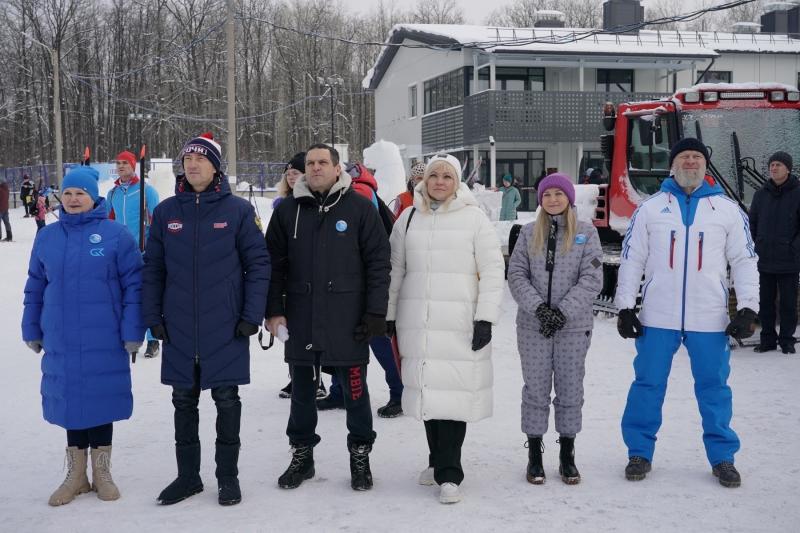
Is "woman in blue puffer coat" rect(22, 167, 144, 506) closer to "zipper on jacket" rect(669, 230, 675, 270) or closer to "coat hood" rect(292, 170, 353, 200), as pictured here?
"coat hood" rect(292, 170, 353, 200)

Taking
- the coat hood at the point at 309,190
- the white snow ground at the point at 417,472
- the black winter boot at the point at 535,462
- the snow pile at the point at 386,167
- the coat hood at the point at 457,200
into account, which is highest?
the snow pile at the point at 386,167

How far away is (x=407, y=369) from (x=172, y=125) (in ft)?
178

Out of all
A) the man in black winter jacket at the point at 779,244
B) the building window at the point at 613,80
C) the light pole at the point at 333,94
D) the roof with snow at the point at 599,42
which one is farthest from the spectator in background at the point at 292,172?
the building window at the point at 613,80

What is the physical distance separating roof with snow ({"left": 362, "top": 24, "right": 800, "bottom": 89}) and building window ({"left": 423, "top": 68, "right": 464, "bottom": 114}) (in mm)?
1588

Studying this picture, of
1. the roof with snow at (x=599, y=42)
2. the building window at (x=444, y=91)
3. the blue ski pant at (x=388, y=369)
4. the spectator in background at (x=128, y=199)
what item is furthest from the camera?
the building window at (x=444, y=91)

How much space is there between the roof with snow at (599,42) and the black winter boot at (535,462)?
62.1 feet

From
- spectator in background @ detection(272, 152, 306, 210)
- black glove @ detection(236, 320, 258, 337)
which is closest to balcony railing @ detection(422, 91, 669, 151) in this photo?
spectator in background @ detection(272, 152, 306, 210)

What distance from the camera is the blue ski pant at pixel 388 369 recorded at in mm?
6148

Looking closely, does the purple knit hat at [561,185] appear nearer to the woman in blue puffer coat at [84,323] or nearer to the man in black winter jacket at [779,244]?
the woman in blue puffer coat at [84,323]

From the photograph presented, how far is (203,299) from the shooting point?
427 centimetres

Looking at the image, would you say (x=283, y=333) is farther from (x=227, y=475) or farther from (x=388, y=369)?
(x=388, y=369)

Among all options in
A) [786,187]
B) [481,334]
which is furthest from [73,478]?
[786,187]

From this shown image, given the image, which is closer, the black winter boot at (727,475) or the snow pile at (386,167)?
the black winter boot at (727,475)

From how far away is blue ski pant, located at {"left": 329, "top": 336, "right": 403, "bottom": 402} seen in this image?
20.2 ft
